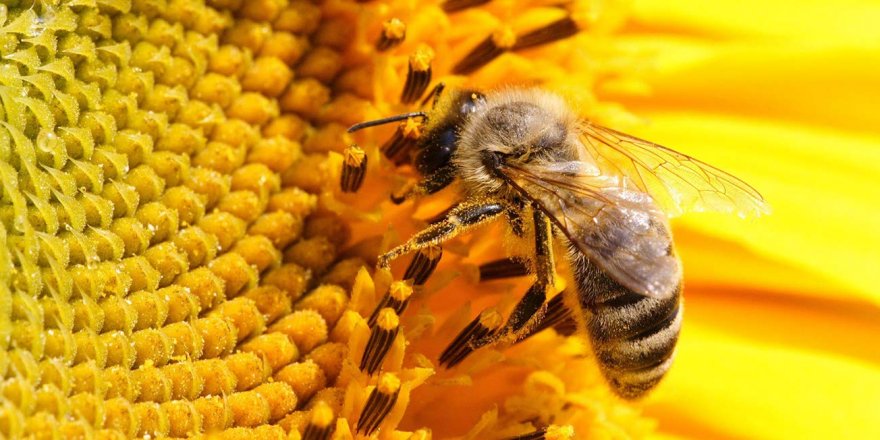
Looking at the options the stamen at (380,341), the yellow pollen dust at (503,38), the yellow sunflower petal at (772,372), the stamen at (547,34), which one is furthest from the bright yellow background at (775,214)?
the stamen at (380,341)

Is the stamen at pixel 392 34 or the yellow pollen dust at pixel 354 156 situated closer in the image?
the yellow pollen dust at pixel 354 156

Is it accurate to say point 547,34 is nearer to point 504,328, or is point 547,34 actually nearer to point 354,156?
point 354,156

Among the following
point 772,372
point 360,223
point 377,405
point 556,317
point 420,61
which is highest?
point 420,61

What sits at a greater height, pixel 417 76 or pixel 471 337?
pixel 417 76

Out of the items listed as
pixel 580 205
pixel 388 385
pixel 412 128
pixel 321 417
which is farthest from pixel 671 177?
pixel 321 417

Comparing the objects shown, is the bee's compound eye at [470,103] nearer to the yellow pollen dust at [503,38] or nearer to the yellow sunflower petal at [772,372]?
the yellow pollen dust at [503,38]

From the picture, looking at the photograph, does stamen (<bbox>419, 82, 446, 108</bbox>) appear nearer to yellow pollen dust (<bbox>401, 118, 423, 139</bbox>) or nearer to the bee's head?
yellow pollen dust (<bbox>401, 118, 423, 139</bbox>)

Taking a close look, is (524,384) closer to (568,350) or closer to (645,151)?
(568,350)
